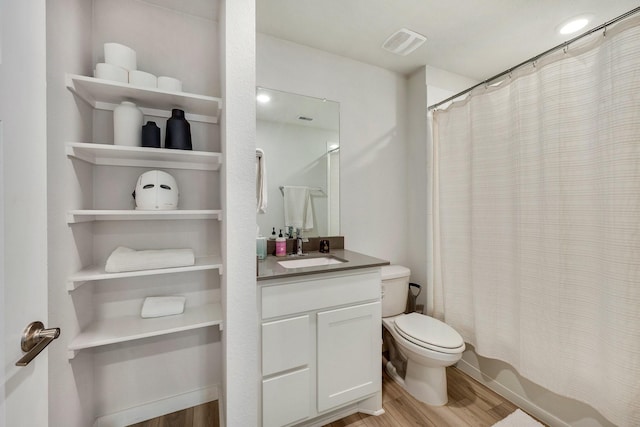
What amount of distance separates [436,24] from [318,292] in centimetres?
190

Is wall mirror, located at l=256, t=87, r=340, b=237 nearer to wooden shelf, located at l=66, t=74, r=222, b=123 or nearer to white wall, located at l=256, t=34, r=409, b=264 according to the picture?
white wall, located at l=256, t=34, r=409, b=264

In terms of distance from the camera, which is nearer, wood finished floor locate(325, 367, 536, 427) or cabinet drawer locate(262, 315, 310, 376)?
cabinet drawer locate(262, 315, 310, 376)

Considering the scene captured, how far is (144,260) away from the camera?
48.7 inches

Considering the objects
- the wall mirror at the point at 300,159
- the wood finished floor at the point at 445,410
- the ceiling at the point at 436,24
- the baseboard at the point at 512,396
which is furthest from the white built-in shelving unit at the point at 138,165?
the baseboard at the point at 512,396

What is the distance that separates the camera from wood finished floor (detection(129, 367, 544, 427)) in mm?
1483

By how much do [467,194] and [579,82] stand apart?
0.80 m

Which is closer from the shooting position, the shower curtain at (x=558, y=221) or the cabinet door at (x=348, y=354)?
the shower curtain at (x=558, y=221)

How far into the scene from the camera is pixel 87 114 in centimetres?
130

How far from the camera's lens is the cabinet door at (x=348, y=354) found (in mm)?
1412

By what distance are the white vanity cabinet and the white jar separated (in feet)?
3.21

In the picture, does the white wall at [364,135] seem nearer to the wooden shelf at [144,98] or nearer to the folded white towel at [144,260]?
the wooden shelf at [144,98]

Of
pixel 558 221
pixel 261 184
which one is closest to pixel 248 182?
pixel 261 184

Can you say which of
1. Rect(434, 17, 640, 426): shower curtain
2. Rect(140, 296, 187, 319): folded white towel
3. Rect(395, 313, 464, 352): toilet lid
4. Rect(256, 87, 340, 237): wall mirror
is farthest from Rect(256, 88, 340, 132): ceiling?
Rect(395, 313, 464, 352): toilet lid

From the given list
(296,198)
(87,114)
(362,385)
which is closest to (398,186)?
(296,198)
